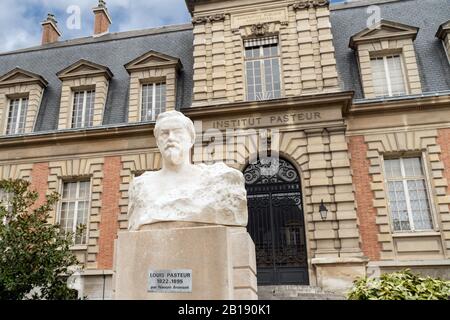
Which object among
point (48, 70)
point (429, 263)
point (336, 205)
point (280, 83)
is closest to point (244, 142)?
point (280, 83)

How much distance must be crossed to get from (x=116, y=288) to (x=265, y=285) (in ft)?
28.7

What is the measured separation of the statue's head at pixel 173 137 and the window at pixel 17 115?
575 inches

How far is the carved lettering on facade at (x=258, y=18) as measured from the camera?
15.9 m

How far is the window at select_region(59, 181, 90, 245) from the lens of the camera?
52.2ft

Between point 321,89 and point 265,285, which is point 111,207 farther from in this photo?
point 321,89

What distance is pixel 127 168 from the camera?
1579cm

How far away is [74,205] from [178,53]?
799 centimetres

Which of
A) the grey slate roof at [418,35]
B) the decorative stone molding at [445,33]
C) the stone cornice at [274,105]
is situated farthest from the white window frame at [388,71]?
the stone cornice at [274,105]

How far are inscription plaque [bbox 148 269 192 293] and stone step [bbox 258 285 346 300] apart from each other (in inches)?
272

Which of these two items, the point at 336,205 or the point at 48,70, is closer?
the point at 336,205

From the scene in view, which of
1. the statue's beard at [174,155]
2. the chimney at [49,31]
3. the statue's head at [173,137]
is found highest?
the chimney at [49,31]

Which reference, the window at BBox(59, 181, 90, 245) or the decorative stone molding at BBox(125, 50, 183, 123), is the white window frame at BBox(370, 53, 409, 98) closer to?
the decorative stone molding at BBox(125, 50, 183, 123)

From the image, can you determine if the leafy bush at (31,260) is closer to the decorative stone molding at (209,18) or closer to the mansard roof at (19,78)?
the mansard roof at (19,78)

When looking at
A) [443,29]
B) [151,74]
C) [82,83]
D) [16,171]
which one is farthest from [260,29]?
[16,171]
